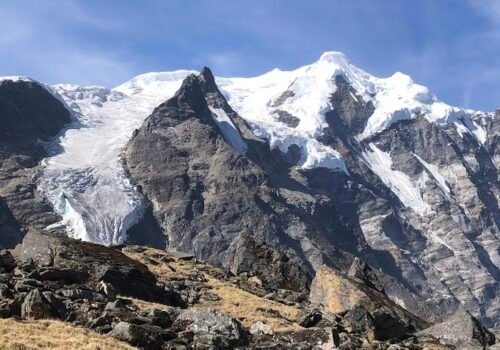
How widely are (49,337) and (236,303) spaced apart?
1719 cm

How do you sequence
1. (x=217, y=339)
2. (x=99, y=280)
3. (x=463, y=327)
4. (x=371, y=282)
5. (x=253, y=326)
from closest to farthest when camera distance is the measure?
1. (x=217, y=339)
2. (x=253, y=326)
3. (x=99, y=280)
4. (x=463, y=327)
5. (x=371, y=282)

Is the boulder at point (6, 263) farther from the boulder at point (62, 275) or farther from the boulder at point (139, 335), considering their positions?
the boulder at point (139, 335)

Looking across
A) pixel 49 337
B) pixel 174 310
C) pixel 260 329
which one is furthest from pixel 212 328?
pixel 49 337

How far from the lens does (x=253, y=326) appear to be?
32719mm

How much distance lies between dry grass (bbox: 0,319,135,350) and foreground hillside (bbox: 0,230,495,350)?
4 cm

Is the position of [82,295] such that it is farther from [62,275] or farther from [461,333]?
[461,333]

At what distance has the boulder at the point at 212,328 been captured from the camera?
88.7 ft

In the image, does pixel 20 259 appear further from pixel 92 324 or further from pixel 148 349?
pixel 148 349

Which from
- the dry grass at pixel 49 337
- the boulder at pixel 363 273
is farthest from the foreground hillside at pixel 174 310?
the boulder at pixel 363 273

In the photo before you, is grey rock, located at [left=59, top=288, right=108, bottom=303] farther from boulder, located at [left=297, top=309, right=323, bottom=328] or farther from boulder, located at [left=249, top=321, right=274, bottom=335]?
boulder, located at [left=297, top=309, right=323, bottom=328]

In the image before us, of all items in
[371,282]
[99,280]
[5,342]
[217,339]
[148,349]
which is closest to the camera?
[5,342]

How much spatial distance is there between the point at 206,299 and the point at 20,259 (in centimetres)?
1106

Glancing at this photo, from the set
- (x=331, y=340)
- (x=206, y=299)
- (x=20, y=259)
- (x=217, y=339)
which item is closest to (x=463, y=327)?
(x=331, y=340)

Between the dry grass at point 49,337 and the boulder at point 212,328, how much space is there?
4.07 m
